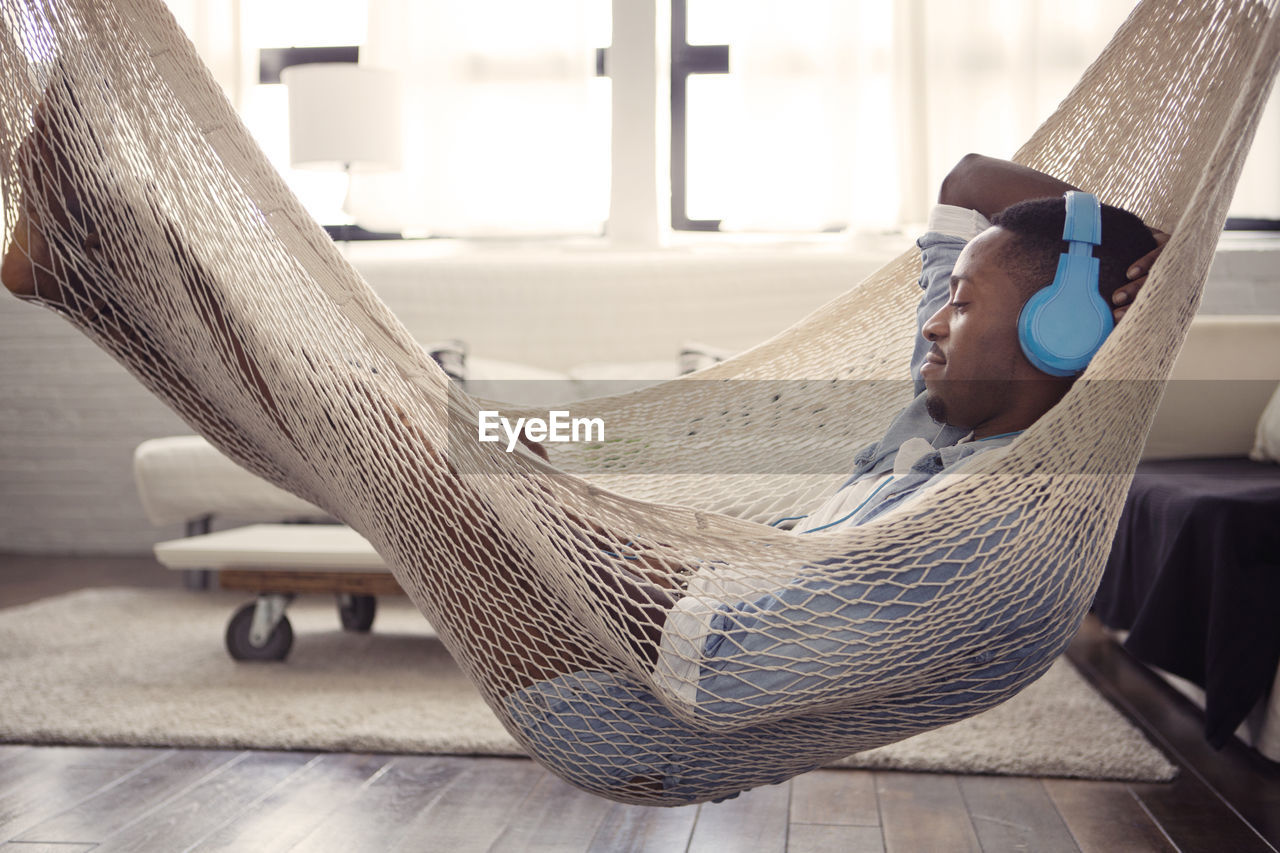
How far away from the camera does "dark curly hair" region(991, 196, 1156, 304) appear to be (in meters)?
0.91

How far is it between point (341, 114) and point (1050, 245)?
250cm

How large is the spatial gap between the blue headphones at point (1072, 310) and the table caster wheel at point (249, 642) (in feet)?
5.42

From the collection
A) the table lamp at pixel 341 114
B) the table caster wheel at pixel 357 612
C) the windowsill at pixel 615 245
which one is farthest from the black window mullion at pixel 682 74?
the table caster wheel at pixel 357 612

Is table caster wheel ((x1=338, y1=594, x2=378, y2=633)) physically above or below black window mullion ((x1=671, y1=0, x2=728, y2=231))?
below

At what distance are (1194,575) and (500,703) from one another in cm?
102

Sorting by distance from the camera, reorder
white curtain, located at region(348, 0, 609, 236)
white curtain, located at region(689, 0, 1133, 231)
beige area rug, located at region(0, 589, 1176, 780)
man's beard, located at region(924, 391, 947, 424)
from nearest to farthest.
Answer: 1. man's beard, located at region(924, 391, 947, 424)
2. beige area rug, located at region(0, 589, 1176, 780)
3. white curtain, located at region(689, 0, 1133, 231)
4. white curtain, located at region(348, 0, 609, 236)

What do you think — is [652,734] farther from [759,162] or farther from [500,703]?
[759,162]

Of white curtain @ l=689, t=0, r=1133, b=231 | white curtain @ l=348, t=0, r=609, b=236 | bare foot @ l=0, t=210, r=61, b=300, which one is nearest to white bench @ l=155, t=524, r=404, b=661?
bare foot @ l=0, t=210, r=61, b=300

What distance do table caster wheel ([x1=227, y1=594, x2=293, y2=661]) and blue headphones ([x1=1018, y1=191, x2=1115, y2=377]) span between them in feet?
5.42

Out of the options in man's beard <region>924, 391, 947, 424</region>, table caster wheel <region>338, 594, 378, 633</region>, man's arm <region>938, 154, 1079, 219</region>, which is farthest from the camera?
table caster wheel <region>338, 594, 378, 633</region>

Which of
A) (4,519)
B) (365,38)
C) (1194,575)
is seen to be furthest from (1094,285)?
(4,519)

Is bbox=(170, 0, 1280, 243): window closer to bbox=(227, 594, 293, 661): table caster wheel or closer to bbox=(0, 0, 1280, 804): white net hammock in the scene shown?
bbox=(227, 594, 293, 661): table caster wheel

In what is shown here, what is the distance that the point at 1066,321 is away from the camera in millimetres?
887

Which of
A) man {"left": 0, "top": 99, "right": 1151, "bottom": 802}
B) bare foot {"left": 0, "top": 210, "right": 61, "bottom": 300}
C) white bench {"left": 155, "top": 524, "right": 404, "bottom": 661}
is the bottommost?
white bench {"left": 155, "top": 524, "right": 404, "bottom": 661}
